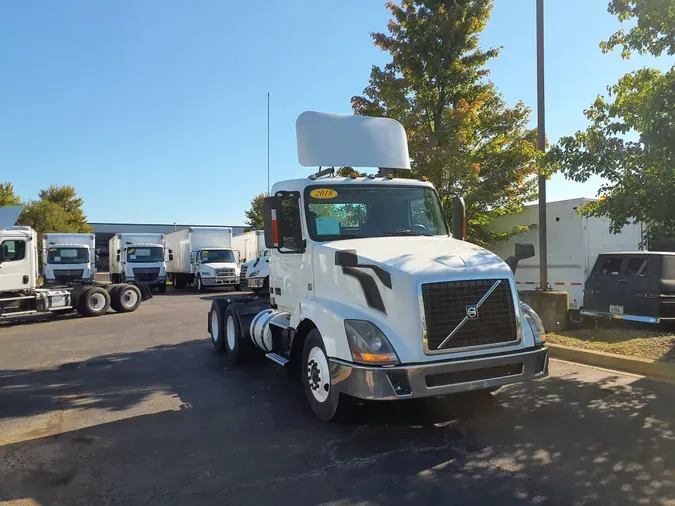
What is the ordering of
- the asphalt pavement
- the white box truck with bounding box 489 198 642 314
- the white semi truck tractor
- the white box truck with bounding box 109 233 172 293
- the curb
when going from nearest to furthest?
the asphalt pavement
the white semi truck tractor
the curb
the white box truck with bounding box 489 198 642 314
the white box truck with bounding box 109 233 172 293

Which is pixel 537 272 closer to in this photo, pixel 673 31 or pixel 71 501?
pixel 673 31

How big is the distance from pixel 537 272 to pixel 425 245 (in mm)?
7598

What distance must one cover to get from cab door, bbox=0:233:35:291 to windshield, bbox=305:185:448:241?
11.1 metres

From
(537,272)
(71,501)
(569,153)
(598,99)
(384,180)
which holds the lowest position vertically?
(71,501)

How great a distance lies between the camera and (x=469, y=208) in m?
13.1

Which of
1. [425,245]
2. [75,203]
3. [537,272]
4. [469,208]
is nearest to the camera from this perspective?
[425,245]

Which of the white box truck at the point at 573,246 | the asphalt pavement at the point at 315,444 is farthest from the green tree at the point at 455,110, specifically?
the asphalt pavement at the point at 315,444

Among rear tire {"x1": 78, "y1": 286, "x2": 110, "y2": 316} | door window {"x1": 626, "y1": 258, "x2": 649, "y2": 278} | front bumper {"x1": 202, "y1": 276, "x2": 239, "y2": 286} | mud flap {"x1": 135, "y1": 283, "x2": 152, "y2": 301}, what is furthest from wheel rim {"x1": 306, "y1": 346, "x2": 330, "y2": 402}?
front bumper {"x1": 202, "y1": 276, "x2": 239, "y2": 286}

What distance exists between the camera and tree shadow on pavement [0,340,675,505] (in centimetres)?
381

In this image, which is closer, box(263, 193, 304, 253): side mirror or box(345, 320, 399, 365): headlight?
box(345, 320, 399, 365): headlight

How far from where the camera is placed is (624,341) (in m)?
8.55

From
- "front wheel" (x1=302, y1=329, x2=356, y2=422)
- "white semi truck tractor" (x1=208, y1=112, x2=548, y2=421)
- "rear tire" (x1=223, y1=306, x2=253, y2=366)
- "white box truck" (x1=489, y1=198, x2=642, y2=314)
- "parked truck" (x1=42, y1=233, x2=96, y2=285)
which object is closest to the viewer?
"white semi truck tractor" (x1=208, y1=112, x2=548, y2=421)

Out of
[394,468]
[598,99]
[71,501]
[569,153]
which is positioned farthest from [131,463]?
[598,99]

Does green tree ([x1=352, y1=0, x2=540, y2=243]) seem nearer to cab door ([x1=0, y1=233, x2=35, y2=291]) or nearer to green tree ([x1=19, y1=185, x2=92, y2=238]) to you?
cab door ([x1=0, y1=233, x2=35, y2=291])
